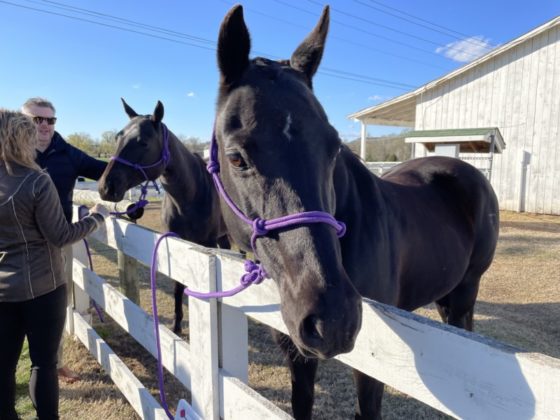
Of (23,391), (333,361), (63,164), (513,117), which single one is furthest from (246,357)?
(513,117)

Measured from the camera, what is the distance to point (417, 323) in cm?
103

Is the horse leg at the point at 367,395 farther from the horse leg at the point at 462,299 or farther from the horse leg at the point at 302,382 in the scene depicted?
the horse leg at the point at 462,299

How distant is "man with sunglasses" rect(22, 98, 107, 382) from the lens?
9.34 feet

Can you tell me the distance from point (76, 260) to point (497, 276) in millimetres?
5963

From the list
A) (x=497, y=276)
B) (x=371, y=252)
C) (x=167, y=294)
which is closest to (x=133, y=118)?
(x=167, y=294)

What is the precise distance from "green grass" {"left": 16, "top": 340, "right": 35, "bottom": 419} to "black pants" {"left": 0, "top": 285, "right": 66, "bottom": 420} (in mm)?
657

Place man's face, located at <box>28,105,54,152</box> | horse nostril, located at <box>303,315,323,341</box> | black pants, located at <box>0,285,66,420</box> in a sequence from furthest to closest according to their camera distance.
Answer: man's face, located at <box>28,105,54,152</box> → black pants, located at <box>0,285,66,420</box> → horse nostril, located at <box>303,315,323,341</box>

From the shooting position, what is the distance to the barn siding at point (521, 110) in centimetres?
1107

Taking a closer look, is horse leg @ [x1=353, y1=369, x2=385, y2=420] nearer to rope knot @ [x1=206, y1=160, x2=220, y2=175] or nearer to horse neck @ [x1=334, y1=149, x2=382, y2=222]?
horse neck @ [x1=334, y1=149, x2=382, y2=222]

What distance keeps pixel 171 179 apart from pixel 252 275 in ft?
9.71

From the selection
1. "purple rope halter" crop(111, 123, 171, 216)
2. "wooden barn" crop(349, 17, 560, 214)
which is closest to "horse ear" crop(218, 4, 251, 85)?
"purple rope halter" crop(111, 123, 171, 216)

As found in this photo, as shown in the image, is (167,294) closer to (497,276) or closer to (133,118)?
(133,118)

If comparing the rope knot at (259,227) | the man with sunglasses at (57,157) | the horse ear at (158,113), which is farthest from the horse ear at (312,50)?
the horse ear at (158,113)

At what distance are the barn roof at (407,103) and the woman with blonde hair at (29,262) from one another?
43.8ft
